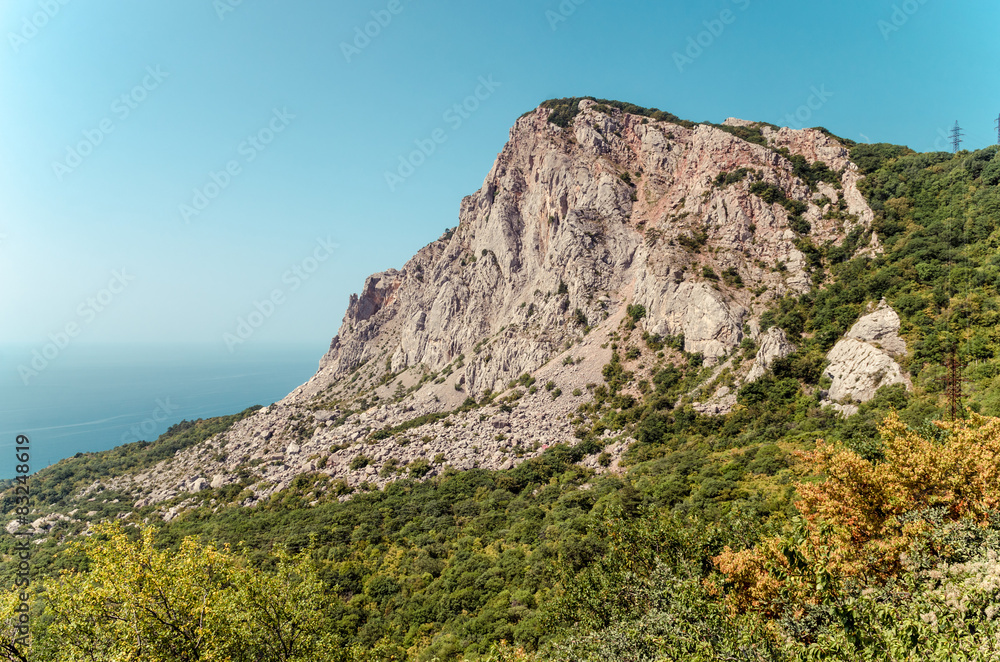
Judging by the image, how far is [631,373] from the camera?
183 ft

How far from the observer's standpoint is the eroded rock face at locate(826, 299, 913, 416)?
34594 mm

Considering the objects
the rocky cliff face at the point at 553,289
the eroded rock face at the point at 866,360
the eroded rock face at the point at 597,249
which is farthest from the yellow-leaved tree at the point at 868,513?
the eroded rock face at the point at 597,249

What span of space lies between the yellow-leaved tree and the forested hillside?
2.8 inches

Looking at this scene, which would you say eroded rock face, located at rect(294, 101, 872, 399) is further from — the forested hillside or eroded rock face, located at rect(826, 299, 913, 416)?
eroded rock face, located at rect(826, 299, 913, 416)

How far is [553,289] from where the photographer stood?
72.6 meters

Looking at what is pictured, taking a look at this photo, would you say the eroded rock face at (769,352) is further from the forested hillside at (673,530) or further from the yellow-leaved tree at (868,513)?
the yellow-leaved tree at (868,513)

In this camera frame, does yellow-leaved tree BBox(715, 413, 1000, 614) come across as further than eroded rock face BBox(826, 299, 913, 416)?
No

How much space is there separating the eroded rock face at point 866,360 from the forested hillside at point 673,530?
42.7 inches

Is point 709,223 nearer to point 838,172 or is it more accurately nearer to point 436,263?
point 838,172

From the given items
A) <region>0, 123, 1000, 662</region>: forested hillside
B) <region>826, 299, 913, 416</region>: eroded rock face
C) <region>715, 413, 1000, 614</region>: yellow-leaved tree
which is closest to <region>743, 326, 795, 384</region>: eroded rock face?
<region>0, 123, 1000, 662</region>: forested hillside

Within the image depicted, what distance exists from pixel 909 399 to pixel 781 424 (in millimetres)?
8838

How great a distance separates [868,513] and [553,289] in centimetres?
6024

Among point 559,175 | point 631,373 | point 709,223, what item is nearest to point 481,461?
point 631,373

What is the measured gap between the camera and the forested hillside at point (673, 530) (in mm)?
11000
